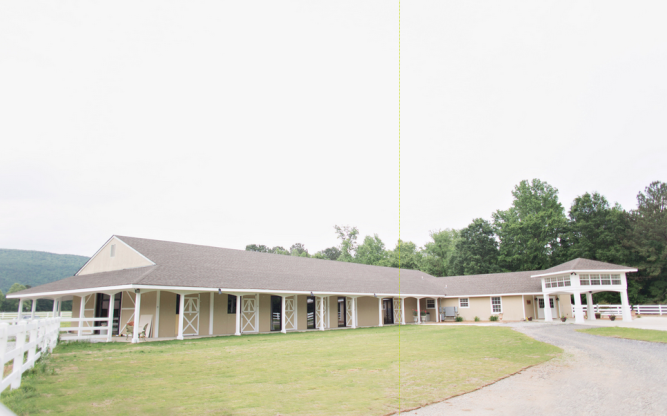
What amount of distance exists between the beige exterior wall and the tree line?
2677 cm

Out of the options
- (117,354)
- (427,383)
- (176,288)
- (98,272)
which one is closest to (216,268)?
(176,288)

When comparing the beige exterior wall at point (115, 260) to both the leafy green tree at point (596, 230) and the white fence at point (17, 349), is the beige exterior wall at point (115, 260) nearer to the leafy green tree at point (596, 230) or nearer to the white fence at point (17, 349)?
the white fence at point (17, 349)

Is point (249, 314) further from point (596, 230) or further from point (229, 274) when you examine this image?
point (596, 230)

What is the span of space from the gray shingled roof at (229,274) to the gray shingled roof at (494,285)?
14.2 feet

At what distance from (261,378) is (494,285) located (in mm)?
30329

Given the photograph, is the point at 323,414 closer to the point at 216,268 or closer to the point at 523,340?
the point at 523,340

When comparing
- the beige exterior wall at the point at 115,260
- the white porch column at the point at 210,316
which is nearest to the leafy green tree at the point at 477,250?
the white porch column at the point at 210,316

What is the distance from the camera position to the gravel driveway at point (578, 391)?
6.15 m

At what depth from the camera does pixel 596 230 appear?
46.1m

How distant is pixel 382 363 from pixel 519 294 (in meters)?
25.6

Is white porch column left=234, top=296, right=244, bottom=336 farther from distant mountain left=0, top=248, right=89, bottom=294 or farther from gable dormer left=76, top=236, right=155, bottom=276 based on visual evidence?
distant mountain left=0, top=248, right=89, bottom=294

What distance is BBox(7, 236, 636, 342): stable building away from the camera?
773 inches

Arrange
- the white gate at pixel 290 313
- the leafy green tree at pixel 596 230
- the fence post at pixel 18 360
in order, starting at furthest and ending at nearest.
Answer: the leafy green tree at pixel 596 230
the white gate at pixel 290 313
the fence post at pixel 18 360

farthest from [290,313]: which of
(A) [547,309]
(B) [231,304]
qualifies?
(A) [547,309]
